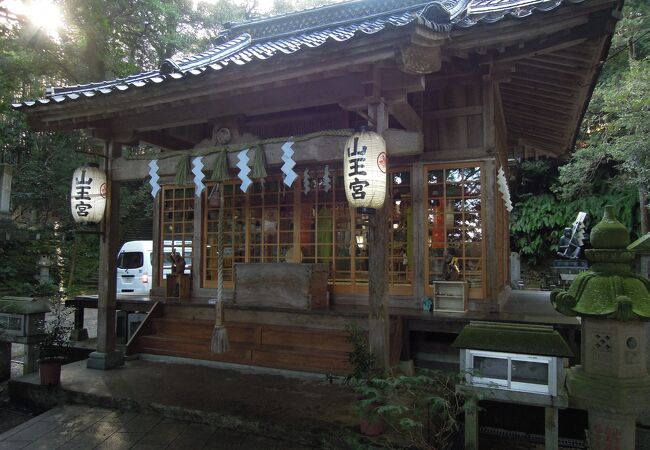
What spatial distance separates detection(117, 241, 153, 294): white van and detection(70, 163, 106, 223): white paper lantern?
9.30 meters

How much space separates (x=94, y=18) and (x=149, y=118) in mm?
5585

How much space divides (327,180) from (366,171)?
137 inches

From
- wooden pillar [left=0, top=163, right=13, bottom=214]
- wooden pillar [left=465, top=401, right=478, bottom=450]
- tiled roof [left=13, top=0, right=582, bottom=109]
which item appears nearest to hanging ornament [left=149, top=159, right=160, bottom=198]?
tiled roof [left=13, top=0, right=582, bottom=109]

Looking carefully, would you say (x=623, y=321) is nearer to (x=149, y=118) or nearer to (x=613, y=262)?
(x=613, y=262)

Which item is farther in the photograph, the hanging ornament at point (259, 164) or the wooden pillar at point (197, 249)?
the wooden pillar at point (197, 249)

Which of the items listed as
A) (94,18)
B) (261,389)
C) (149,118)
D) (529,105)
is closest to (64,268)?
(94,18)

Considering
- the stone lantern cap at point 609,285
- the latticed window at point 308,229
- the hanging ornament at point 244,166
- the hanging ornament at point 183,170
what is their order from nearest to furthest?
1. the stone lantern cap at point 609,285
2. the hanging ornament at point 244,166
3. the hanging ornament at point 183,170
4. the latticed window at point 308,229

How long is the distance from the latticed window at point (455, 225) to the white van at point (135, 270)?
11.6 m

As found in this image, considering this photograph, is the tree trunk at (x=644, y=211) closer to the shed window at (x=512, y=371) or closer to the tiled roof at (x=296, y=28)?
the tiled roof at (x=296, y=28)

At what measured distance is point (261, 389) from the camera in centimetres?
589

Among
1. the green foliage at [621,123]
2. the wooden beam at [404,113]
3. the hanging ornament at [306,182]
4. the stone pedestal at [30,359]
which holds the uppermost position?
the green foliage at [621,123]

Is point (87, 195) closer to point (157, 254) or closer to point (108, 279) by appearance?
point (108, 279)

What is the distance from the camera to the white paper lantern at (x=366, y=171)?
4543 millimetres

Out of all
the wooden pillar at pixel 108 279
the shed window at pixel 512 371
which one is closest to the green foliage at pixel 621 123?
the shed window at pixel 512 371
